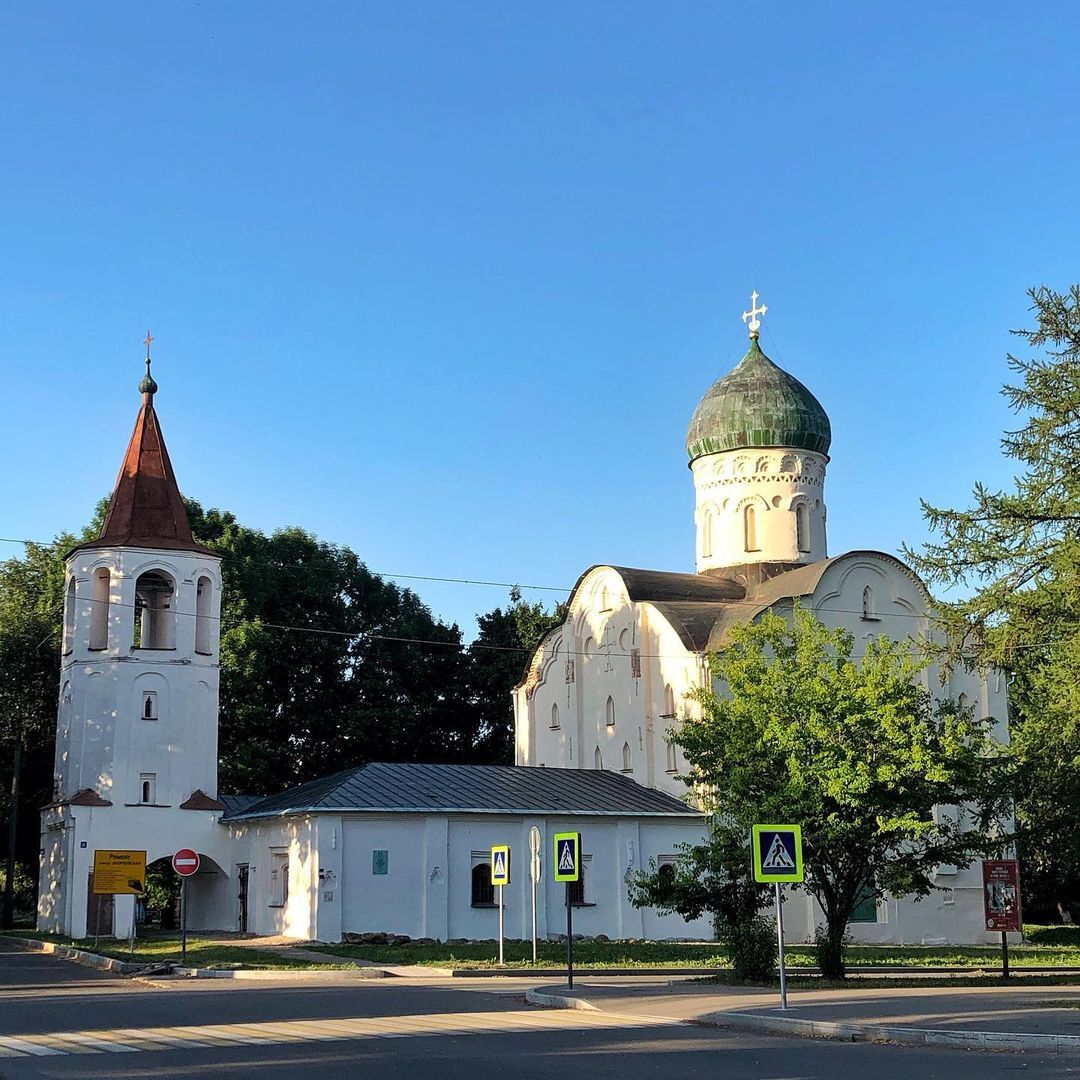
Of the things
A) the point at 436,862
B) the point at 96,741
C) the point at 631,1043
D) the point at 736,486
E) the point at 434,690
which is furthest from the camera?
the point at 434,690

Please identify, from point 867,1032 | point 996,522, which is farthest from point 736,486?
point 867,1032

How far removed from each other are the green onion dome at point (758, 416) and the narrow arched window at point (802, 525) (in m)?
1.95

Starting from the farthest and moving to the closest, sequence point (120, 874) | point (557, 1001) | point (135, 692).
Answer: point (135, 692) < point (120, 874) < point (557, 1001)

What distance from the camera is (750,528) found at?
45969 millimetres

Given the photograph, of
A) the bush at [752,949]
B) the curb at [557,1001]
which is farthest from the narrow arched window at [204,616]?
the curb at [557,1001]

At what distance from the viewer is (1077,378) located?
69.7 ft

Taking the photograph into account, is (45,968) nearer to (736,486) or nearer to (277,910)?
(277,910)

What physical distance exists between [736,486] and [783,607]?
6.20 metres

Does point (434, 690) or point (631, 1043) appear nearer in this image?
point (631, 1043)

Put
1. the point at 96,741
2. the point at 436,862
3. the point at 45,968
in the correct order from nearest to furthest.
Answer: the point at 45,968
the point at 436,862
the point at 96,741

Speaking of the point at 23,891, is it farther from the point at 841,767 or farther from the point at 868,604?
the point at 841,767

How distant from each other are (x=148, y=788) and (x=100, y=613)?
202 inches

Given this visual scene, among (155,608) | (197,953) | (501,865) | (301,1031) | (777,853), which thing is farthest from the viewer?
(155,608)

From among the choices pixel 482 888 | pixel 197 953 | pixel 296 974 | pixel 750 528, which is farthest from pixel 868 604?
pixel 296 974
